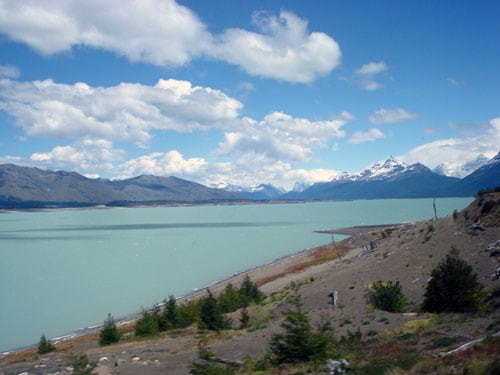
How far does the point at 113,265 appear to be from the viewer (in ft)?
250

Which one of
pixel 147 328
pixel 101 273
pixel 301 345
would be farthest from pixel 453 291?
pixel 101 273

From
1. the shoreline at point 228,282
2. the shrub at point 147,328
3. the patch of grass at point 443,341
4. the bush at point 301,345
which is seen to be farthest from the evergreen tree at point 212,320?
the patch of grass at point 443,341

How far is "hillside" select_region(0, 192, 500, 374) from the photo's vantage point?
500 inches

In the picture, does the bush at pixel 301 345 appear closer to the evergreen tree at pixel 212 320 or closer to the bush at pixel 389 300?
the bush at pixel 389 300

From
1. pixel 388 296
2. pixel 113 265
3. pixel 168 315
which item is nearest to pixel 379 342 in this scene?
pixel 388 296

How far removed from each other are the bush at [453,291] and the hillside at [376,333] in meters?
0.76

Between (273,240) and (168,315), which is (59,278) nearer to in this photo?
(168,315)

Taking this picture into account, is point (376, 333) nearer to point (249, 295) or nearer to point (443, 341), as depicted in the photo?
point (443, 341)

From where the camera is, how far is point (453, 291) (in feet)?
70.0

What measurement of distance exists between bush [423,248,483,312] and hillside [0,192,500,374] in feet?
2.50

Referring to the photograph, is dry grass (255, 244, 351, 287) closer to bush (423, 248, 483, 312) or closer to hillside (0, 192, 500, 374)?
hillside (0, 192, 500, 374)

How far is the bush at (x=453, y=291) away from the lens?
68.2ft

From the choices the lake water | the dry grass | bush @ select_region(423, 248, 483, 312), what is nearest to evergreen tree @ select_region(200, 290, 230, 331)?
bush @ select_region(423, 248, 483, 312)

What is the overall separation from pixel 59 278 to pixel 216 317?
4704 cm
